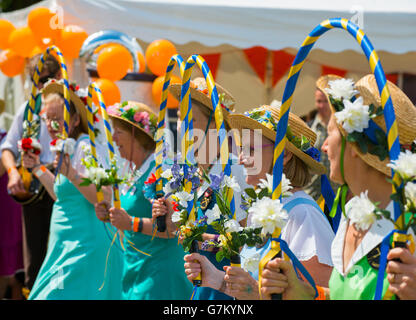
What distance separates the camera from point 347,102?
68.1 inches

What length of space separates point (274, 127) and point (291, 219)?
0.46m

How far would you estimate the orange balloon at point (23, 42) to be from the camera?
623 cm

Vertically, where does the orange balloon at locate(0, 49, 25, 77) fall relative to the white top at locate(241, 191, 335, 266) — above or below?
above

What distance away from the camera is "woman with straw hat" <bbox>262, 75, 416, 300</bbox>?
5.43ft

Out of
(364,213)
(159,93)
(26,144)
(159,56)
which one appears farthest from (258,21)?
(364,213)

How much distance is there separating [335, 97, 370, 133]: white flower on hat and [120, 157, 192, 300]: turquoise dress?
7.18 feet

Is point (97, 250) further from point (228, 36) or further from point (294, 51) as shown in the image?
point (294, 51)

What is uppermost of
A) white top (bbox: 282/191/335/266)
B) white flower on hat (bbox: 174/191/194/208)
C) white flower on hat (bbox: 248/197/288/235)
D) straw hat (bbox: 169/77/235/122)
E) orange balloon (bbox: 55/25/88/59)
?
orange balloon (bbox: 55/25/88/59)

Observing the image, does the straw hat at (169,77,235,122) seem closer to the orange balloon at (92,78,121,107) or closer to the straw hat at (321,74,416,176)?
the straw hat at (321,74,416,176)

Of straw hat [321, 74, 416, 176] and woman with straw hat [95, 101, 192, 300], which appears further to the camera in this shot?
woman with straw hat [95, 101, 192, 300]

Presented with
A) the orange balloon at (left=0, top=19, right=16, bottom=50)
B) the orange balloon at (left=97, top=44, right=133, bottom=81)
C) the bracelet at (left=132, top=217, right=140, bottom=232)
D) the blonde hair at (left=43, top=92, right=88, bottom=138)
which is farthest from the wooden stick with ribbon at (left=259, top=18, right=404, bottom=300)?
the orange balloon at (left=0, top=19, right=16, bottom=50)

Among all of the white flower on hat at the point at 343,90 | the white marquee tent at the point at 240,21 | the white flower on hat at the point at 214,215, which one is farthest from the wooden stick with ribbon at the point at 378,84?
the white marquee tent at the point at 240,21
